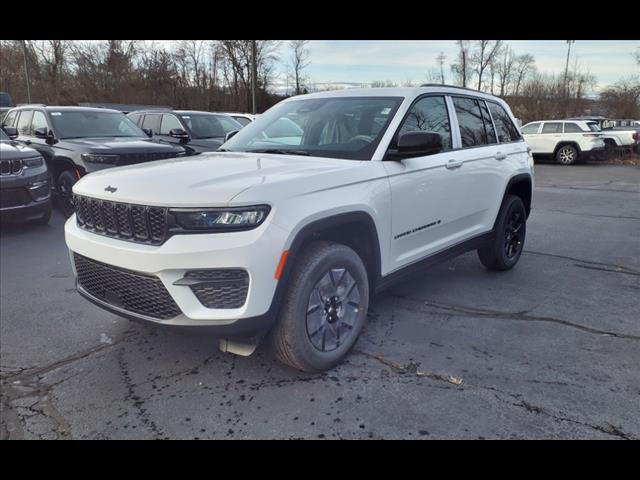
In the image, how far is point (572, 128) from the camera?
19016 millimetres

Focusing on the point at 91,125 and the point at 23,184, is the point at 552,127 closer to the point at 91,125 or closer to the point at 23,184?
the point at 91,125

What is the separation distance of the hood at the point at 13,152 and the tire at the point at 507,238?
243 inches

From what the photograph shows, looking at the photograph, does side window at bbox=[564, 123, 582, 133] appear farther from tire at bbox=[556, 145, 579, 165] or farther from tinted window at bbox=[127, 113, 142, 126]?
tinted window at bbox=[127, 113, 142, 126]

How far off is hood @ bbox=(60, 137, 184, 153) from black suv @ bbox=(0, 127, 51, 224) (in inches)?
31.0

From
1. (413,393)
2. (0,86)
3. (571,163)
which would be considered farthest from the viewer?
(0,86)

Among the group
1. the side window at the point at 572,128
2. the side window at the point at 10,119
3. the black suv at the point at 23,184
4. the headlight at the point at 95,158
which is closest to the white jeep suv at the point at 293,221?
the headlight at the point at 95,158

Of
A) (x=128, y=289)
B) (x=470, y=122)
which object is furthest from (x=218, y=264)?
(x=470, y=122)

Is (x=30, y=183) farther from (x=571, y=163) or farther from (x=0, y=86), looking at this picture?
(x=0, y=86)

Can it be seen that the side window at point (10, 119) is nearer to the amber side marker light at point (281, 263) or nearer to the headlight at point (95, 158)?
the headlight at point (95, 158)

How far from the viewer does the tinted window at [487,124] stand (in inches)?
190

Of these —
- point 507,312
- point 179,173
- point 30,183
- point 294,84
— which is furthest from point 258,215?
point 294,84

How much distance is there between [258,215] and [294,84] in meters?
48.1
